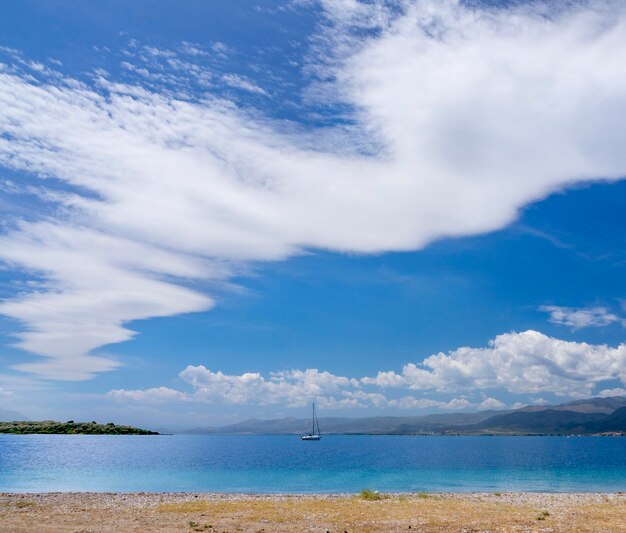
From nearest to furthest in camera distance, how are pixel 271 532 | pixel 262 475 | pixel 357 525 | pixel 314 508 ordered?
pixel 271 532, pixel 357 525, pixel 314 508, pixel 262 475

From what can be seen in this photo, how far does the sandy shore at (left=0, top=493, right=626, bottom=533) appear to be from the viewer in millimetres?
29547

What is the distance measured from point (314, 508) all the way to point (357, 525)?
830 cm

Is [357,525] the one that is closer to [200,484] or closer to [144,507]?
[144,507]

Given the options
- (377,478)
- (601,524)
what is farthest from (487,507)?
(377,478)

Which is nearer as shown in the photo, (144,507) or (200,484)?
(144,507)

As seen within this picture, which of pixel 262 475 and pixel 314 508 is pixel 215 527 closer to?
pixel 314 508

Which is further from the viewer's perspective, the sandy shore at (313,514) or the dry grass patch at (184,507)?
the dry grass patch at (184,507)

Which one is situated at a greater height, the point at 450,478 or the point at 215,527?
the point at 215,527

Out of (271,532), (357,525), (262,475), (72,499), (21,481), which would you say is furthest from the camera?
(262,475)

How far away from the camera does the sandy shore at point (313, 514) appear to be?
96.9 feet

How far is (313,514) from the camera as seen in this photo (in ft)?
114

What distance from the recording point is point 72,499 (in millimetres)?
44438

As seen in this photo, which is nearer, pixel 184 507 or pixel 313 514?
pixel 313 514

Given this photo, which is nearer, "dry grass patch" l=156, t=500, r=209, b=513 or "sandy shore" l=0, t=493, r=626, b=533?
"sandy shore" l=0, t=493, r=626, b=533
